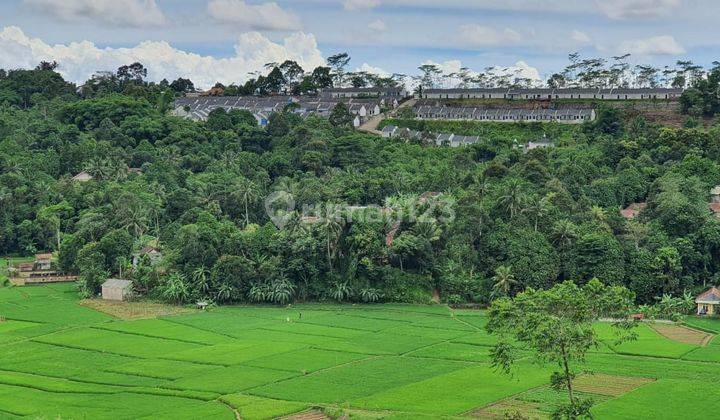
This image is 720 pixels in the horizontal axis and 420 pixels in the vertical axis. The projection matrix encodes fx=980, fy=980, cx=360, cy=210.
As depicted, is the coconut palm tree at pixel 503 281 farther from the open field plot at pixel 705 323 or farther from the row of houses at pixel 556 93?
the row of houses at pixel 556 93

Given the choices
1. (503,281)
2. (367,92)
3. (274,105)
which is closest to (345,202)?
(503,281)

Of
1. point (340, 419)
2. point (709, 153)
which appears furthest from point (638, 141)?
point (340, 419)

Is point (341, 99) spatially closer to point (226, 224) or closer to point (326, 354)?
point (226, 224)

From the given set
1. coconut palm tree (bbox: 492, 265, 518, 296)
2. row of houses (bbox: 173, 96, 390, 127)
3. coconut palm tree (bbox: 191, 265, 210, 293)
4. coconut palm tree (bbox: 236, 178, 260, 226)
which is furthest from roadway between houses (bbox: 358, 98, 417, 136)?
coconut palm tree (bbox: 492, 265, 518, 296)

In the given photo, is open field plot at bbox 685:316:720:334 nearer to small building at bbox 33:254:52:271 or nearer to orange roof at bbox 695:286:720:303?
orange roof at bbox 695:286:720:303

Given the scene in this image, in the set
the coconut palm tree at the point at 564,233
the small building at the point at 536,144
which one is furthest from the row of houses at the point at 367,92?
the coconut palm tree at the point at 564,233

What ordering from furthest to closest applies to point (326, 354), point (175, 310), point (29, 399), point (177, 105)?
point (177, 105) → point (175, 310) → point (326, 354) → point (29, 399)
